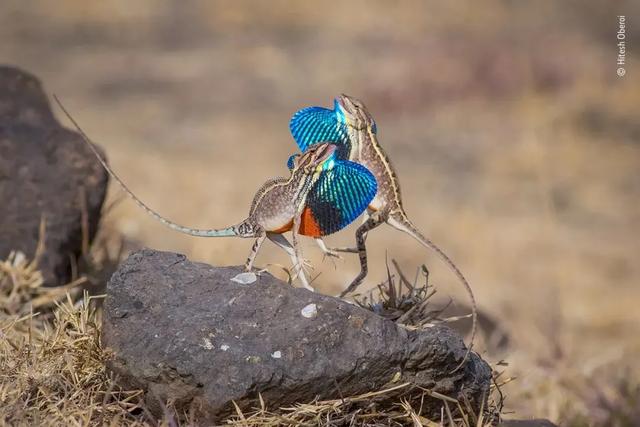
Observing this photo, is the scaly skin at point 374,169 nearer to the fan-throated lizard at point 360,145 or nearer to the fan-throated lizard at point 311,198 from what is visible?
the fan-throated lizard at point 360,145

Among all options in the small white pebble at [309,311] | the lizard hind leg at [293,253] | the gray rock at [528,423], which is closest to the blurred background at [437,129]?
the gray rock at [528,423]

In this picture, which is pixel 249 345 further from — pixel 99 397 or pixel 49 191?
pixel 49 191

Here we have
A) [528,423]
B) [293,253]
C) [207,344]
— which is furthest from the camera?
[528,423]

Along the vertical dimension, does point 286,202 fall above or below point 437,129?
above

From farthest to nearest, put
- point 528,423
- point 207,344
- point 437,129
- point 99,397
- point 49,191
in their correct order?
point 437,129 → point 49,191 → point 528,423 → point 99,397 → point 207,344

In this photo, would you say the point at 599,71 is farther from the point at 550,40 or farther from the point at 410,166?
the point at 410,166

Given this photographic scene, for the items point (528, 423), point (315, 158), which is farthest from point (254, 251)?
point (528, 423)

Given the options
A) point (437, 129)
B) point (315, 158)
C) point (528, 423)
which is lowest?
point (437, 129)

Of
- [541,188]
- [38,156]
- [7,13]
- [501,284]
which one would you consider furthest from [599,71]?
[38,156]
